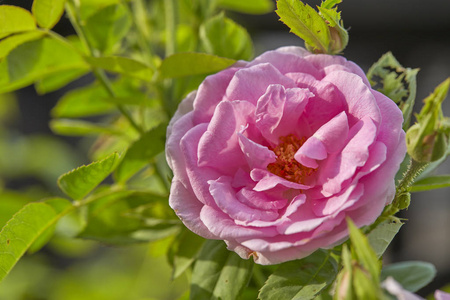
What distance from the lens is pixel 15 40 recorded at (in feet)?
2.06

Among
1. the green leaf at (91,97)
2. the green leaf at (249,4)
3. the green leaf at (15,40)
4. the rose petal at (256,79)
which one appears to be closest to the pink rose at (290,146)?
the rose petal at (256,79)

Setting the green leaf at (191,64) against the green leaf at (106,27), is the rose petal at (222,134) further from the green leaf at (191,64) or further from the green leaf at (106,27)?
the green leaf at (106,27)

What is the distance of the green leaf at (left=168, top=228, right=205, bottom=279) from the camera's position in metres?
0.63

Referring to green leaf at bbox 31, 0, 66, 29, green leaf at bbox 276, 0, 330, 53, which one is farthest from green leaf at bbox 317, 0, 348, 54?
green leaf at bbox 31, 0, 66, 29

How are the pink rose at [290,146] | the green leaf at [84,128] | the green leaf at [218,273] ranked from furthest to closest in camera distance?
1. the green leaf at [84,128]
2. the green leaf at [218,273]
3. the pink rose at [290,146]

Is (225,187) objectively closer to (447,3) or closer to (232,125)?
(232,125)

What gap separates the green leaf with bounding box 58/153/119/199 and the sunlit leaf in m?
0.31

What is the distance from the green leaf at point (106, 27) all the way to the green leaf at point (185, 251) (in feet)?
0.95

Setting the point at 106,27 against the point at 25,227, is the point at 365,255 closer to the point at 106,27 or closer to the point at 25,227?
the point at 25,227

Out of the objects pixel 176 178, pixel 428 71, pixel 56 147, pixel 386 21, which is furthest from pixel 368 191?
pixel 428 71

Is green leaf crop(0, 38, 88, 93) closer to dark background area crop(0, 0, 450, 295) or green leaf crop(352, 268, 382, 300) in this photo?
green leaf crop(352, 268, 382, 300)

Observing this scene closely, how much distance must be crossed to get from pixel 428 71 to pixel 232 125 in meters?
2.85

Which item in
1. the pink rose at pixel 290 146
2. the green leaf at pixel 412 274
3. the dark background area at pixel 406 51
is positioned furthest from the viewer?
the dark background area at pixel 406 51

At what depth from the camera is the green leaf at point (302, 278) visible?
48cm
